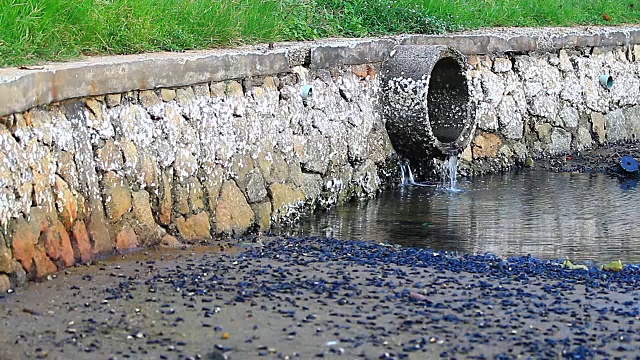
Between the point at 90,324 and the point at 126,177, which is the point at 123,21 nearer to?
the point at 126,177

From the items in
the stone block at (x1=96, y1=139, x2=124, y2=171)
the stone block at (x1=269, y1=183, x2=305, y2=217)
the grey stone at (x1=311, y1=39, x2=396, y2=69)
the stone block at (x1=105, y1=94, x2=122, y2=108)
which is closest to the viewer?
the stone block at (x1=96, y1=139, x2=124, y2=171)

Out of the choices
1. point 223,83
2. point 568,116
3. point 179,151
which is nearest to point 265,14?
point 223,83

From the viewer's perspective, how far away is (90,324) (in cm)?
463

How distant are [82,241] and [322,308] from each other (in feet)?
4.64

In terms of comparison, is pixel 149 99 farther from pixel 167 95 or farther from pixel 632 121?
pixel 632 121

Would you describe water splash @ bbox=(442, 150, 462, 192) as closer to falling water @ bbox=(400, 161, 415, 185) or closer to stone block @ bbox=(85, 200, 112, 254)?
falling water @ bbox=(400, 161, 415, 185)

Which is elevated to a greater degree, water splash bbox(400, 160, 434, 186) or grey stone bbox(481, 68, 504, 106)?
grey stone bbox(481, 68, 504, 106)

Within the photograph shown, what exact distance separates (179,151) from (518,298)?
7.45 feet

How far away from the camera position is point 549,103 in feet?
35.3

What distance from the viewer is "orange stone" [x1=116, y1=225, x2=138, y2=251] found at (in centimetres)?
594

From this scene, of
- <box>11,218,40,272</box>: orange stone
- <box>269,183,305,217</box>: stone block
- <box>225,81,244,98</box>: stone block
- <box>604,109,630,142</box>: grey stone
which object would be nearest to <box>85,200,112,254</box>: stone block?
<box>11,218,40,272</box>: orange stone

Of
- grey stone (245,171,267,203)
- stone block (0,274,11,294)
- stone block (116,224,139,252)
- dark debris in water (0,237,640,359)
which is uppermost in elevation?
grey stone (245,171,267,203)

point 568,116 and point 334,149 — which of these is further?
point 568,116

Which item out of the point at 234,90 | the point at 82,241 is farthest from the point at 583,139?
the point at 82,241
